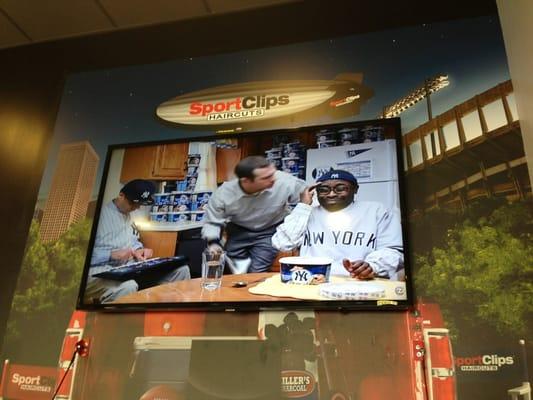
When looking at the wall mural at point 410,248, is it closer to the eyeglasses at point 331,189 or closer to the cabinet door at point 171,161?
the cabinet door at point 171,161

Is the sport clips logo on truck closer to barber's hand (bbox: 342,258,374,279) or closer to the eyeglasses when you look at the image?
the eyeglasses

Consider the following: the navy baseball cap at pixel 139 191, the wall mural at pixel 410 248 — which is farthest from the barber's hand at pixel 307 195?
the navy baseball cap at pixel 139 191

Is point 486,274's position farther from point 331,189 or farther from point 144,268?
point 144,268

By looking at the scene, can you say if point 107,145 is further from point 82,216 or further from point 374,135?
point 374,135

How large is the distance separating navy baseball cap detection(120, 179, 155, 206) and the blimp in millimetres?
356

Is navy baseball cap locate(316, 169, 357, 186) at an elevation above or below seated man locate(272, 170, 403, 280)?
above

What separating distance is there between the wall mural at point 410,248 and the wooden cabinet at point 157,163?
11cm

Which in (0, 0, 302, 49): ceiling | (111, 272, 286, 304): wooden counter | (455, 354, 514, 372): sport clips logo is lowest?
(455, 354, 514, 372): sport clips logo

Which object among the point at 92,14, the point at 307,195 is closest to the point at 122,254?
the point at 307,195

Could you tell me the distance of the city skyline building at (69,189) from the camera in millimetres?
2141

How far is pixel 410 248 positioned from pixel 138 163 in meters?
1.31

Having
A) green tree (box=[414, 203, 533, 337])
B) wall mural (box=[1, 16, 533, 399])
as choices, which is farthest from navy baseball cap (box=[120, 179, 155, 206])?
green tree (box=[414, 203, 533, 337])

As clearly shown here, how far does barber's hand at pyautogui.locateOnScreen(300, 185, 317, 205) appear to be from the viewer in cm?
188

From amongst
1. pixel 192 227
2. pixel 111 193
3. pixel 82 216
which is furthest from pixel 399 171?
pixel 82 216
